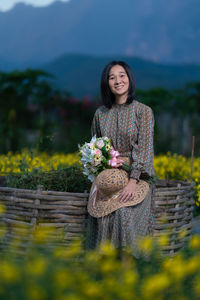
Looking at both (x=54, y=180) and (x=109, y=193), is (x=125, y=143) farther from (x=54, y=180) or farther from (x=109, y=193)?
(x=54, y=180)

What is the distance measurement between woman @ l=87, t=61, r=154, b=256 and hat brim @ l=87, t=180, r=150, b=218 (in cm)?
3

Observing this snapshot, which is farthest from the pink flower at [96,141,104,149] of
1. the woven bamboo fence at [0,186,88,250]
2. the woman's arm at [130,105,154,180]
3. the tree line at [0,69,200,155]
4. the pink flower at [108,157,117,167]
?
the tree line at [0,69,200,155]

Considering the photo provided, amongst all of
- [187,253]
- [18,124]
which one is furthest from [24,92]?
[187,253]

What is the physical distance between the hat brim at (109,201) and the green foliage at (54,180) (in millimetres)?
391

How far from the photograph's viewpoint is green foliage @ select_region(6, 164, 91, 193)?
276 cm

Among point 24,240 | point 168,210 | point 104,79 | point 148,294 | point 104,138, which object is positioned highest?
point 104,79

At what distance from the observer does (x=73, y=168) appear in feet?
9.68

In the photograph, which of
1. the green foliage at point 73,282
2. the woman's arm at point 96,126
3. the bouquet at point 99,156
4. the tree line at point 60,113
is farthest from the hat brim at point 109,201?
the tree line at point 60,113

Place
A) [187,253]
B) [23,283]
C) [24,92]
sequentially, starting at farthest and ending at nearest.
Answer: [24,92], [187,253], [23,283]

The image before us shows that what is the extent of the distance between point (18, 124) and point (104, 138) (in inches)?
169

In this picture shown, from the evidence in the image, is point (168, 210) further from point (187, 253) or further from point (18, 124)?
point (18, 124)

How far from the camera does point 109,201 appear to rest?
2.33 m

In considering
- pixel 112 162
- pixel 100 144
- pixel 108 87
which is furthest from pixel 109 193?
pixel 108 87

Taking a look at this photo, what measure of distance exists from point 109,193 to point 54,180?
25.4 inches
